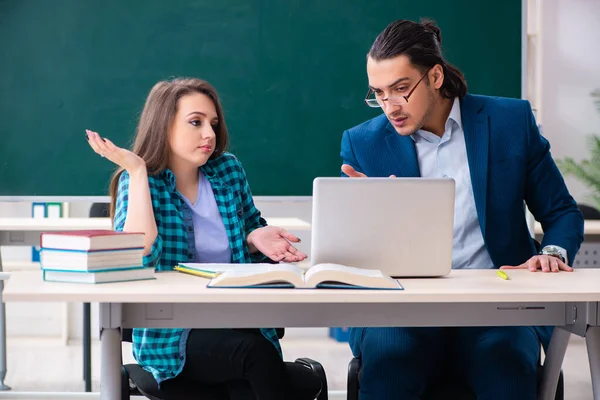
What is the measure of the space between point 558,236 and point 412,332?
0.51m

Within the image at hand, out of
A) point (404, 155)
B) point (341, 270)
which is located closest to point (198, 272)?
point (341, 270)

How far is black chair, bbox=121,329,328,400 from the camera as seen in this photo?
1.90 meters

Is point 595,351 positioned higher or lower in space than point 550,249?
lower

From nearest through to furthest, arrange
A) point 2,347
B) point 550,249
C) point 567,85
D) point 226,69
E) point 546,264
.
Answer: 1. point 546,264
2. point 550,249
3. point 2,347
4. point 226,69
5. point 567,85

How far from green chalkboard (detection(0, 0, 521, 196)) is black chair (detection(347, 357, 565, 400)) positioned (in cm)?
205

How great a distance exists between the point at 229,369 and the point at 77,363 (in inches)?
108

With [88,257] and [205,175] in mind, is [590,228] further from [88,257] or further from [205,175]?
[88,257]

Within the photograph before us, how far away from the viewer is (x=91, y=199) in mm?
3873

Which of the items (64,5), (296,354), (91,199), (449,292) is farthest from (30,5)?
(449,292)

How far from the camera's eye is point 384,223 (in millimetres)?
1747

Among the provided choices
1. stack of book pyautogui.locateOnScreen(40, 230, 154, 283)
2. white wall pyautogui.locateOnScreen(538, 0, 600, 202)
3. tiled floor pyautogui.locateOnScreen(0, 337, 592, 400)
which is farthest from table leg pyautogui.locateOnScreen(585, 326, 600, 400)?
white wall pyautogui.locateOnScreen(538, 0, 600, 202)

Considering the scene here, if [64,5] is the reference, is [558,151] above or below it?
below

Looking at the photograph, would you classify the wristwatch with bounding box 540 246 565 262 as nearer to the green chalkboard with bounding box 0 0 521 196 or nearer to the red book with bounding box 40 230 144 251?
the red book with bounding box 40 230 144 251

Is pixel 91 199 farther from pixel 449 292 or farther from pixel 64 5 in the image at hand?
pixel 449 292
